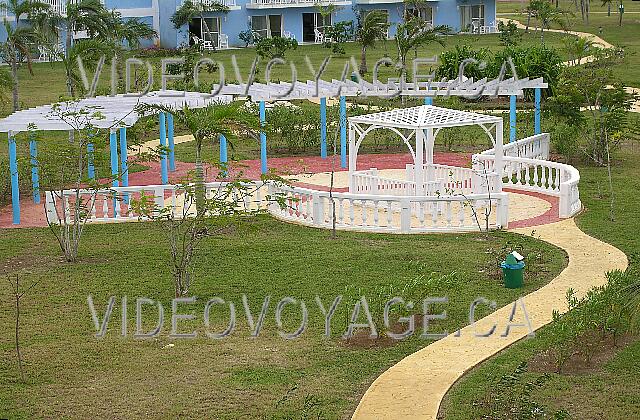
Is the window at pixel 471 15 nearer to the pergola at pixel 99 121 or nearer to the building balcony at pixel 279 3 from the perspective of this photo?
the building balcony at pixel 279 3

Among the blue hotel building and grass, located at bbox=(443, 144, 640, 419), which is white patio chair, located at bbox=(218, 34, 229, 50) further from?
grass, located at bbox=(443, 144, 640, 419)

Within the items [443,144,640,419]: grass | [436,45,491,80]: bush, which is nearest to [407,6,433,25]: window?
[436,45,491,80]: bush

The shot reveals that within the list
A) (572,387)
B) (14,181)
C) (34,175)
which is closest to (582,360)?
(572,387)

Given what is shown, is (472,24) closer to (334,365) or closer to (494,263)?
(494,263)

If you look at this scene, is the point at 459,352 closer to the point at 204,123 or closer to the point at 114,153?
the point at 204,123

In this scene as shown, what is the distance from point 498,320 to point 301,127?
581 inches

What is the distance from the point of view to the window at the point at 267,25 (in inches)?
2286

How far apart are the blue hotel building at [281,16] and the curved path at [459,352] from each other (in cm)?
3855

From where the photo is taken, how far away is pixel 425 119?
2156cm

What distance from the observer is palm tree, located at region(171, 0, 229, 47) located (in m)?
53.0

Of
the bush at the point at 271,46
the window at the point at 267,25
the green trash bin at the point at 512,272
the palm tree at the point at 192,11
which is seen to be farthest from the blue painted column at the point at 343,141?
the window at the point at 267,25

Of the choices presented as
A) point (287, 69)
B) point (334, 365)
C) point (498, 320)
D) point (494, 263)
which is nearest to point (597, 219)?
point (494, 263)

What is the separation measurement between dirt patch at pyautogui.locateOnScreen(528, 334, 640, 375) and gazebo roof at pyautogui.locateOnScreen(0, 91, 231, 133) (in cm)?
881

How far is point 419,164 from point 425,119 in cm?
88
